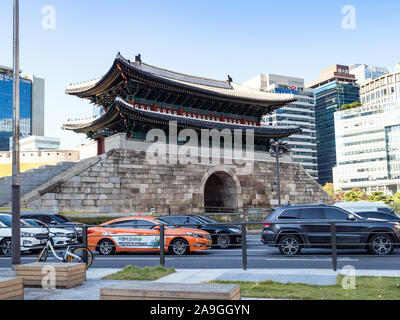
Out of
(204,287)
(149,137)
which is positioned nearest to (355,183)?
(149,137)

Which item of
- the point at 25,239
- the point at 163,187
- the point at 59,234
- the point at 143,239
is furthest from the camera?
the point at 163,187

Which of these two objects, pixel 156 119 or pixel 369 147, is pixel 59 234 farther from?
pixel 369 147

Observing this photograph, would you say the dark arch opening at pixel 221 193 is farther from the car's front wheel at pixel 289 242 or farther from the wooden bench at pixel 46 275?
the wooden bench at pixel 46 275

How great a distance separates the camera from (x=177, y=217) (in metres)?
17.3

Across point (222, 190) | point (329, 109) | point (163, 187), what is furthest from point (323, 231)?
point (329, 109)

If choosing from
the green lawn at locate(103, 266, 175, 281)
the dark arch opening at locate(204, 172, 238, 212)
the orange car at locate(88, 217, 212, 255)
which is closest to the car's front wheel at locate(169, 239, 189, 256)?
Result: the orange car at locate(88, 217, 212, 255)

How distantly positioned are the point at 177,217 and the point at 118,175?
39.9 feet

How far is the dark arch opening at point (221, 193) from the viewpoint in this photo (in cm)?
3538

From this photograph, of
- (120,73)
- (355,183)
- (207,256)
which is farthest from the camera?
(355,183)

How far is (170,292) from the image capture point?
5.06 meters

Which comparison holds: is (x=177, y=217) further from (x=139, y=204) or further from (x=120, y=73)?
(x=120, y=73)

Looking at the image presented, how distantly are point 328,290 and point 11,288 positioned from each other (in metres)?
5.11

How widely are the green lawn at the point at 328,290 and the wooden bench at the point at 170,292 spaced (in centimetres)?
Answer: 180

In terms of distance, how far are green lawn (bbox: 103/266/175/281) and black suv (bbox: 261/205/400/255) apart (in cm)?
448
